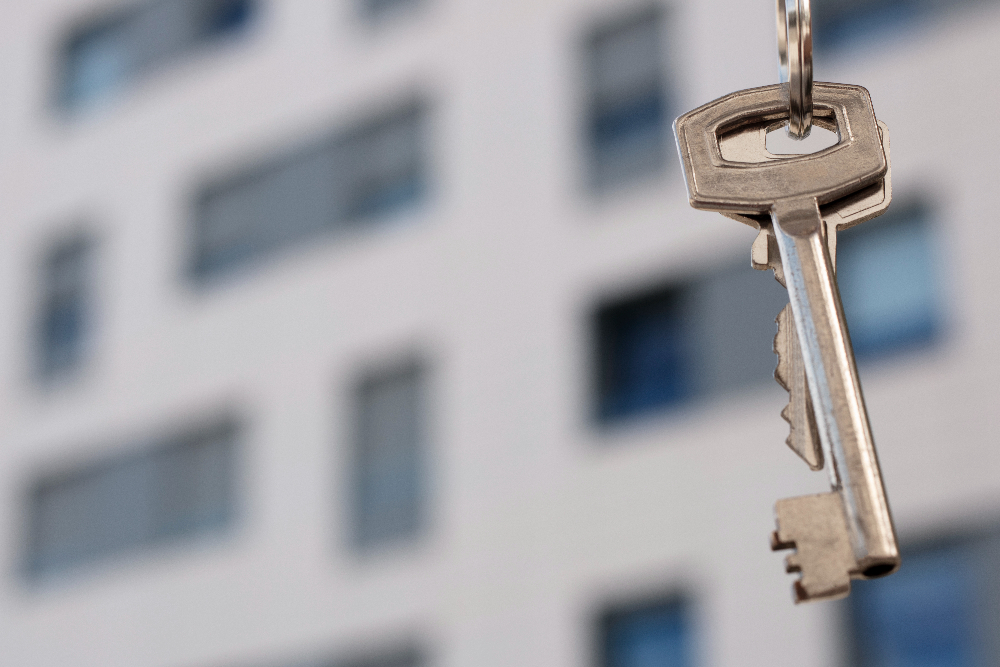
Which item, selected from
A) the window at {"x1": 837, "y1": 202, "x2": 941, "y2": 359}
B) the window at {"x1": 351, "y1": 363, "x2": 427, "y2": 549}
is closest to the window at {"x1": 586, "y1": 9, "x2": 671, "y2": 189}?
the window at {"x1": 837, "y1": 202, "x2": 941, "y2": 359}

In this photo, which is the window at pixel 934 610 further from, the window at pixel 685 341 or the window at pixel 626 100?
the window at pixel 626 100

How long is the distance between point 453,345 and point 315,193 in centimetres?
269

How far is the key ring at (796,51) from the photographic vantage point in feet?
4.91

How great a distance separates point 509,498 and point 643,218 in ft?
8.52

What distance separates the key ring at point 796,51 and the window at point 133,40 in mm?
15544

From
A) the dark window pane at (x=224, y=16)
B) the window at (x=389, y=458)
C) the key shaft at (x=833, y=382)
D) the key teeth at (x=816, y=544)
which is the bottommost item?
the key teeth at (x=816, y=544)

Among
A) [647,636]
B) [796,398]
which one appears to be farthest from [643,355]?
[796,398]

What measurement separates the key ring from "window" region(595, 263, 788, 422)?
10.2 m

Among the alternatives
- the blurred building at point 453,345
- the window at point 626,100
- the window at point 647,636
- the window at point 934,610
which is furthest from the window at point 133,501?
the window at point 934,610

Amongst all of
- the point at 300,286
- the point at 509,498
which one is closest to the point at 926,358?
the point at 509,498

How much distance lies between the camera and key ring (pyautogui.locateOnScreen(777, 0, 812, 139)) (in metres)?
1.50

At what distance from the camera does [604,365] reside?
42.2 feet

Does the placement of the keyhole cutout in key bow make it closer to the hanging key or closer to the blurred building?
the blurred building

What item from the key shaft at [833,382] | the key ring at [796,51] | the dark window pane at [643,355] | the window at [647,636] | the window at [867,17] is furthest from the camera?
the dark window pane at [643,355]
